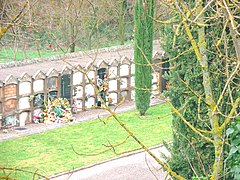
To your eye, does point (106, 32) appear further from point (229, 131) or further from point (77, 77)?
point (229, 131)

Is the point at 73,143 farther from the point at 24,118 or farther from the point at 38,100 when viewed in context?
the point at 38,100

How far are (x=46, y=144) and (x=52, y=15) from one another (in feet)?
31.2

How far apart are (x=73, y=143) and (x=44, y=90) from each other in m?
2.90

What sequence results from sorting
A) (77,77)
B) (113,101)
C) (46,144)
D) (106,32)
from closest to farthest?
(46,144), (77,77), (113,101), (106,32)

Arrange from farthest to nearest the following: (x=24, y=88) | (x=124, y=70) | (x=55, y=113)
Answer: (x=124, y=70) → (x=55, y=113) → (x=24, y=88)

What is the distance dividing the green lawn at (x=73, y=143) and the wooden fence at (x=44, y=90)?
0.89 m

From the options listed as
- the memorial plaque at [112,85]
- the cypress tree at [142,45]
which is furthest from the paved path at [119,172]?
the memorial plaque at [112,85]

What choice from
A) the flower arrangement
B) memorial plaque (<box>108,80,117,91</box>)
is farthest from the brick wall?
memorial plaque (<box>108,80,117,91</box>)

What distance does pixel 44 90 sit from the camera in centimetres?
1600

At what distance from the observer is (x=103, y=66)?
17.9 m

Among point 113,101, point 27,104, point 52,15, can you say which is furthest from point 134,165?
point 52,15

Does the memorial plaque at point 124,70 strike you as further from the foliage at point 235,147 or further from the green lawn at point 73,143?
the foliage at point 235,147

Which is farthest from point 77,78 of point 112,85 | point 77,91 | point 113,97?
point 113,97

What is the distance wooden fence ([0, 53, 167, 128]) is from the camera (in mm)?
14898
